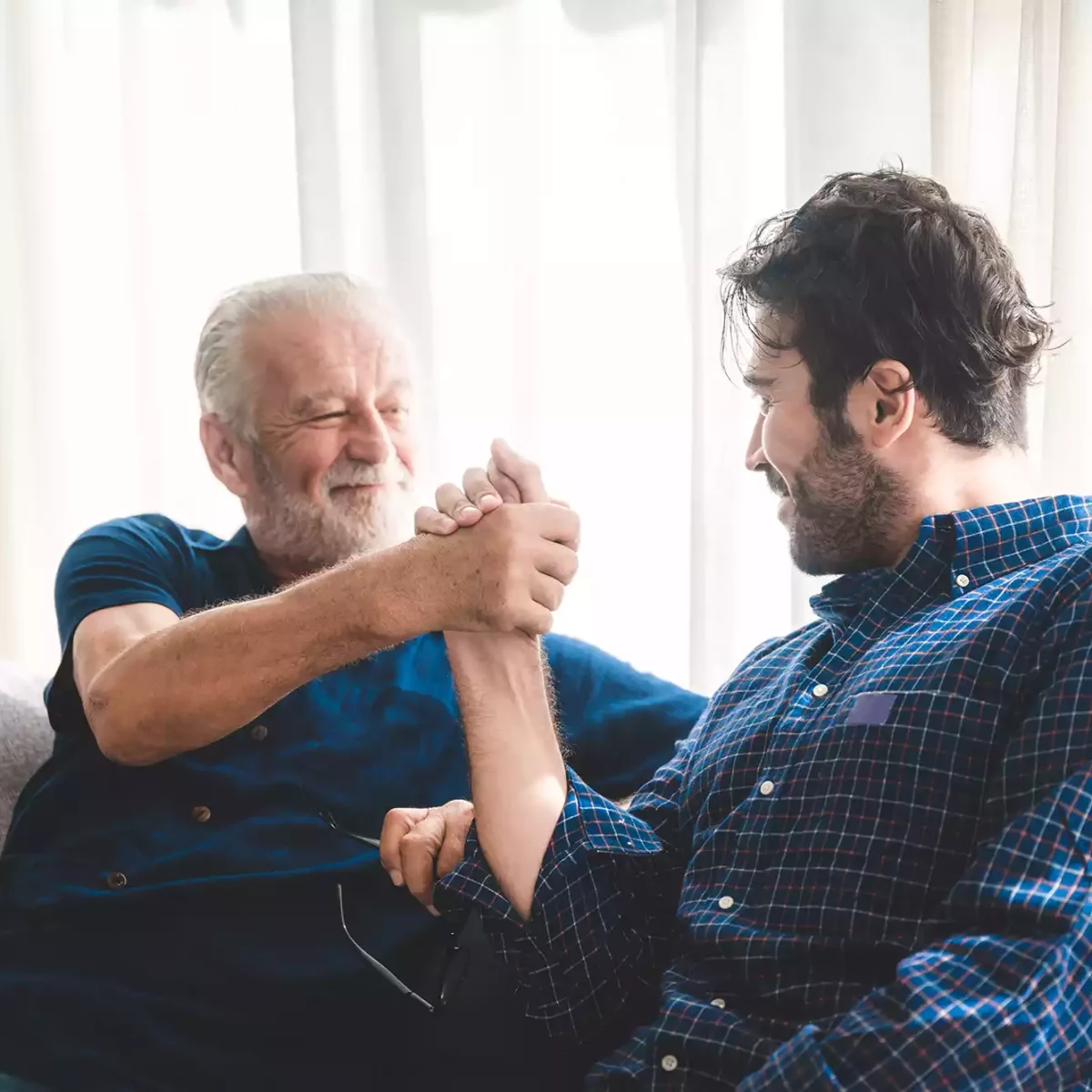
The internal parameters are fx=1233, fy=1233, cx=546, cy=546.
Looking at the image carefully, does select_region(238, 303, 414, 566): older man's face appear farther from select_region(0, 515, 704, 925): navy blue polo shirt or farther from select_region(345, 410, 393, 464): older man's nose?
select_region(0, 515, 704, 925): navy blue polo shirt

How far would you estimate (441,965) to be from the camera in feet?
4.94

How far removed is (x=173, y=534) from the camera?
6.16 feet

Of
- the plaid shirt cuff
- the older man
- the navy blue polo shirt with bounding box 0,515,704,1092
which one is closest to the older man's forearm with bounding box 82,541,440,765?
the older man

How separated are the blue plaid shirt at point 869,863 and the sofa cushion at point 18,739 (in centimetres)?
78

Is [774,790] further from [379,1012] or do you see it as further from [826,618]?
[379,1012]

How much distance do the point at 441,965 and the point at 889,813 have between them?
662mm

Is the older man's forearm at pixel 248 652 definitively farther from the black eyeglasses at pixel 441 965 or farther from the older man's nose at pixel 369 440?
the older man's nose at pixel 369 440

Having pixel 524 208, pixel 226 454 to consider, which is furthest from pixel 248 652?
pixel 524 208

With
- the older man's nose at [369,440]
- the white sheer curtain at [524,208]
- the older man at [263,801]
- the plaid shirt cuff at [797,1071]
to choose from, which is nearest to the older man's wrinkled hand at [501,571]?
the older man at [263,801]

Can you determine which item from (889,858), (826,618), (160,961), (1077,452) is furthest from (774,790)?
(1077,452)

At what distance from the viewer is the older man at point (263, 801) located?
4.60 ft

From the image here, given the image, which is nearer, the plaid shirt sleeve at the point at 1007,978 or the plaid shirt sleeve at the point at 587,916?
the plaid shirt sleeve at the point at 1007,978

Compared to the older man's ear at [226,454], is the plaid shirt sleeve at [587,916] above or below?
below

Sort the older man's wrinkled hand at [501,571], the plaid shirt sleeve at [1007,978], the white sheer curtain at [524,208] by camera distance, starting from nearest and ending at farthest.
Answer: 1. the plaid shirt sleeve at [1007,978]
2. the older man's wrinkled hand at [501,571]
3. the white sheer curtain at [524,208]
